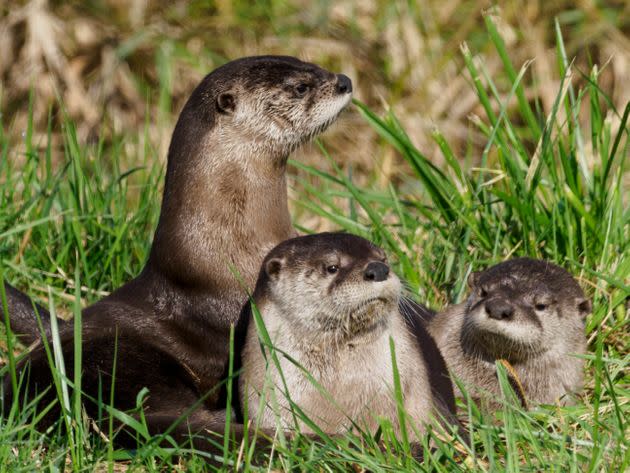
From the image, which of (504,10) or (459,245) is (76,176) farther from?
(504,10)

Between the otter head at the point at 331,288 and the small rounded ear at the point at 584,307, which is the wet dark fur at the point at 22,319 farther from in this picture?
the small rounded ear at the point at 584,307

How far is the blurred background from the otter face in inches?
138

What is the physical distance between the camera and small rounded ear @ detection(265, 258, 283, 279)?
9.47 feet

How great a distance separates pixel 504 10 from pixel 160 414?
16.7 feet

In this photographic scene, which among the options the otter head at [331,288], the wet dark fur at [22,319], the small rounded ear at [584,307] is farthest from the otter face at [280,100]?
the small rounded ear at [584,307]

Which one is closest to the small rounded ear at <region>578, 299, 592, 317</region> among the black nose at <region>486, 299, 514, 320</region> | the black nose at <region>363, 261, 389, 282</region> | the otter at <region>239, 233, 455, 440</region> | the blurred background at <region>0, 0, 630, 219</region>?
the black nose at <region>486, 299, 514, 320</region>

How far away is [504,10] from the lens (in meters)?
7.46

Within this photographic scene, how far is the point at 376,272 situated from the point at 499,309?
503 mm

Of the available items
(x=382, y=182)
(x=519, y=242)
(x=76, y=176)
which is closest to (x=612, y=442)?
(x=519, y=242)

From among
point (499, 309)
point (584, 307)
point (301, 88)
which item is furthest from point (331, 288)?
point (301, 88)

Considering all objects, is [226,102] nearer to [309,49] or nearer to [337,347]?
[337,347]

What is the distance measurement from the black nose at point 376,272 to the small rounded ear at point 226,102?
3.05ft

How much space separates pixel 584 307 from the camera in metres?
3.23

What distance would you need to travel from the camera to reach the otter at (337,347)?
2752 millimetres
